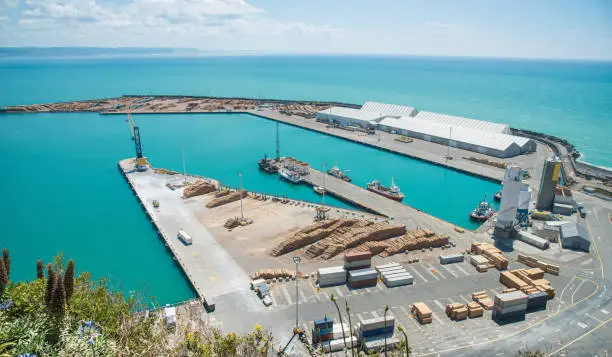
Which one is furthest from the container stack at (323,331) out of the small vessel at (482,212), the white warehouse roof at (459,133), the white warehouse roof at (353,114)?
the white warehouse roof at (353,114)

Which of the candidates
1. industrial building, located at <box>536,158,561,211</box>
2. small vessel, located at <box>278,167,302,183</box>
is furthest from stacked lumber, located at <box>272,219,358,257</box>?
industrial building, located at <box>536,158,561,211</box>

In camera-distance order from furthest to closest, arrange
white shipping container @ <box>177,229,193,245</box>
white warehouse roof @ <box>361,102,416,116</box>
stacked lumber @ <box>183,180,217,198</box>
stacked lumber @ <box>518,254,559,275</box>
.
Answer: white warehouse roof @ <box>361,102,416,116</box> → stacked lumber @ <box>183,180,217,198</box> → white shipping container @ <box>177,229,193,245</box> → stacked lumber @ <box>518,254,559,275</box>

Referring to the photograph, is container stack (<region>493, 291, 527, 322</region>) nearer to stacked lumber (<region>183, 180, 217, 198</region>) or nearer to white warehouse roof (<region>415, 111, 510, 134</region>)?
stacked lumber (<region>183, 180, 217, 198</region>)

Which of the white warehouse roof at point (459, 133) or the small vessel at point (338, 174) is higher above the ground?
the white warehouse roof at point (459, 133)

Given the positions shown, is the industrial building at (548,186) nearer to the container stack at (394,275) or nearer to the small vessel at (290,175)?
the container stack at (394,275)

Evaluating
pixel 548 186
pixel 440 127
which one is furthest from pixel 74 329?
pixel 440 127

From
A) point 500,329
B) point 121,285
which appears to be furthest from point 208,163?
point 500,329
